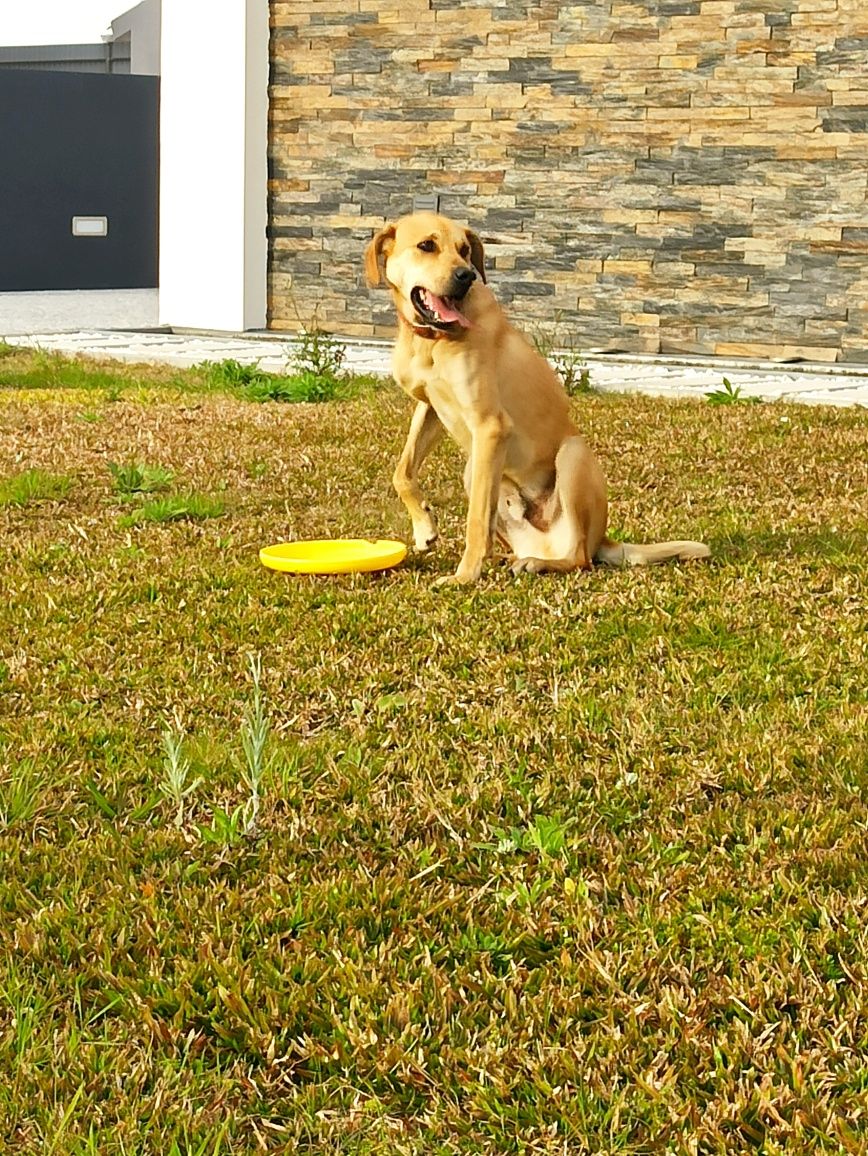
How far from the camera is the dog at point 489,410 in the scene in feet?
16.3

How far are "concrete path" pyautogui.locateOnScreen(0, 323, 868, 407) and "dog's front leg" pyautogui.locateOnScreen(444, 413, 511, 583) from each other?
4.61m

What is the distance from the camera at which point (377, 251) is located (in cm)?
516

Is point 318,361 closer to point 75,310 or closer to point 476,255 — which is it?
point 476,255

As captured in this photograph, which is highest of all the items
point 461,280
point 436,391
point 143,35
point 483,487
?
point 143,35

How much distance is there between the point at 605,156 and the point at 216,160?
3.52 metres

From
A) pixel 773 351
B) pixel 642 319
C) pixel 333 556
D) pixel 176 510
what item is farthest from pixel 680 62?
pixel 333 556

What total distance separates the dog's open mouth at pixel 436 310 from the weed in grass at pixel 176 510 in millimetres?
1390

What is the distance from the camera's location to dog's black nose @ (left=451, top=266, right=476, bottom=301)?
4891 millimetres

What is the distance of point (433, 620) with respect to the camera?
452cm

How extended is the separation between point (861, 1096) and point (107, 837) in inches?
57.5

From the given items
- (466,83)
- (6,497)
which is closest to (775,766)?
(6,497)

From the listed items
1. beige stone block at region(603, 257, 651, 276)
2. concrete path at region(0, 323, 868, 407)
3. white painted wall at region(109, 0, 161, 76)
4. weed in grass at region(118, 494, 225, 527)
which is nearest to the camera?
weed in grass at region(118, 494, 225, 527)

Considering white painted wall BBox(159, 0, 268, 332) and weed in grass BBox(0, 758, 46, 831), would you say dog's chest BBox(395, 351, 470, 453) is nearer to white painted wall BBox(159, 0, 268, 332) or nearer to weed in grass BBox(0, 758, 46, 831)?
weed in grass BBox(0, 758, 46, 831)

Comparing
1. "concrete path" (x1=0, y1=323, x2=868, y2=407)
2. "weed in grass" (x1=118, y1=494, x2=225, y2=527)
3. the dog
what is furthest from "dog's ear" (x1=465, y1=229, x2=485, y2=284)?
"concrete path" (x1=0, y1=323, x2=868, y2=407)
